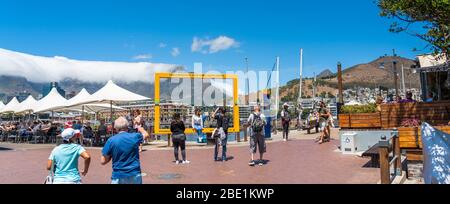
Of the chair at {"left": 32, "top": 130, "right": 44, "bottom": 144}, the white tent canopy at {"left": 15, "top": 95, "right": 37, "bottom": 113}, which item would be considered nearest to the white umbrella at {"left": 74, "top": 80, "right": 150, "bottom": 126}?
the chair at {"left": 32, "top": 130, "right": 44, "bottom": 144}

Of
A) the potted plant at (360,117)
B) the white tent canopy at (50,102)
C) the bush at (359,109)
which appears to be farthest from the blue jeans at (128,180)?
the white tent canopy at (50,102)

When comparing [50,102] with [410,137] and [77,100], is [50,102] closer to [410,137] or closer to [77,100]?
[77,100]

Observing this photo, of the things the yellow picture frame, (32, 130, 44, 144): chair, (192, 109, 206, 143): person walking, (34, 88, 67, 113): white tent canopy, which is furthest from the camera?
(34, 88, 67, 113): white tent canopy

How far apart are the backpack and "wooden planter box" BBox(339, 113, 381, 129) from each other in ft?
12.5

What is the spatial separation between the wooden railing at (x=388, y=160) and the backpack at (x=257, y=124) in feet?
10.7

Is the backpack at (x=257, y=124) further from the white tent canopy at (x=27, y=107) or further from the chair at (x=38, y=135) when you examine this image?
the white tent canopy at (x=27, y=107)

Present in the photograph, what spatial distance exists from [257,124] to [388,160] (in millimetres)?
4120

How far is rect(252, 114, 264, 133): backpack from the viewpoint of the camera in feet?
32.1

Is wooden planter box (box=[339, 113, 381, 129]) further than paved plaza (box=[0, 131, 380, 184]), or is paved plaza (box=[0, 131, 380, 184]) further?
wooden planter box (box=[339, 113, 381, 129])

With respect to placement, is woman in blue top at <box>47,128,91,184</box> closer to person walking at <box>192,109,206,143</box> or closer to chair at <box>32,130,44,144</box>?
person walking at <box>192,109,206,143</box>

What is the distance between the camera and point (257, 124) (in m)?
9.79

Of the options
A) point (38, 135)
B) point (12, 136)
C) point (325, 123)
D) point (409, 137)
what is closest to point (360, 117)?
point (325, 123)
